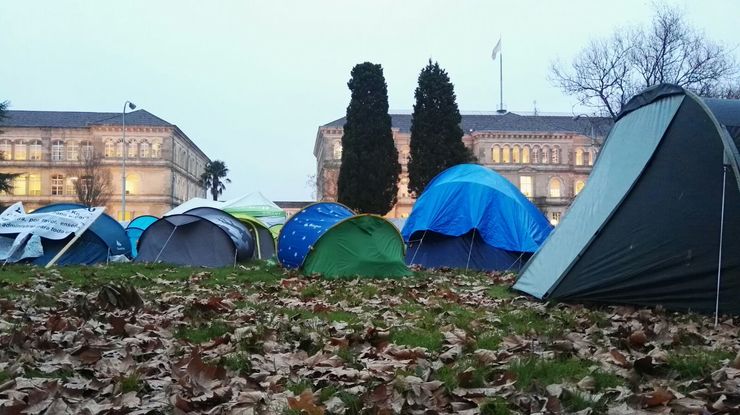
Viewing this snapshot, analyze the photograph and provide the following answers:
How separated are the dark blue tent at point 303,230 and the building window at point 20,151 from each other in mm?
61021

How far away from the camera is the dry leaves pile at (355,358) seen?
2.79m

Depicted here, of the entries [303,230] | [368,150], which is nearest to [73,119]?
[368,150]

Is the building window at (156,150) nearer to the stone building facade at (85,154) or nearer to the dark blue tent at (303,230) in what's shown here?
the stone building facade at (85,154)

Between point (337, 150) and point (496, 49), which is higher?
point (496, 49)

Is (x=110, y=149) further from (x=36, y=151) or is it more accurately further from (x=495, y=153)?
(x=495, y=153)

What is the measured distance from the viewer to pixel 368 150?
133ft

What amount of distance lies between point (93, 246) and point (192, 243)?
2431 mm

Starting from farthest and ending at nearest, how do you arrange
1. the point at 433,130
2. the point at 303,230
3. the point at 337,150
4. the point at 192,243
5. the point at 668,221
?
the point at 337,150
the point at 433,130
the point at 192,243
the point at 303,230
the point at 668,221

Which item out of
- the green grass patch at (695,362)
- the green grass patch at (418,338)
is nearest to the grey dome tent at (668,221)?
the green grass patch at (695,362)

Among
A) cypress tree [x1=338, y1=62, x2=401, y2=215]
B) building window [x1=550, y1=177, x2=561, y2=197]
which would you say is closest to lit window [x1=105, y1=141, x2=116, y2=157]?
cypress tree [x1=338, y1=62, x2=401, y2=215]

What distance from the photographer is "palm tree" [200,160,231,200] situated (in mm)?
72875

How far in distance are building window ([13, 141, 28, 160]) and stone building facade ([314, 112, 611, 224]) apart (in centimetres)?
3139

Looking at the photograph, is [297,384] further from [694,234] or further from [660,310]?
[694,234]

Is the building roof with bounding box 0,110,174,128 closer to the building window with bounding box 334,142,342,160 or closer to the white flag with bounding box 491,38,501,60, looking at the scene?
the building window with bounding box 334,142,342,160
